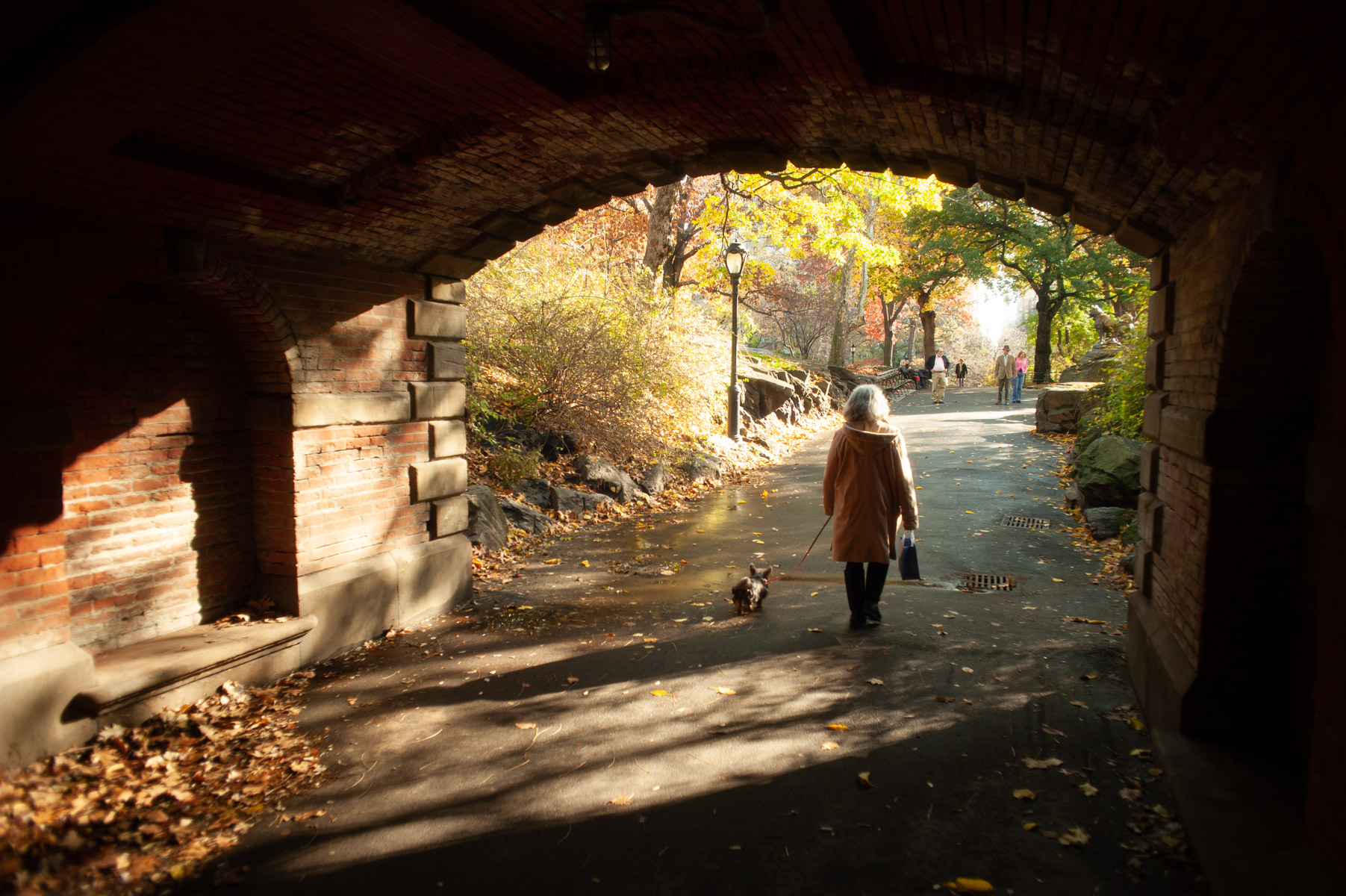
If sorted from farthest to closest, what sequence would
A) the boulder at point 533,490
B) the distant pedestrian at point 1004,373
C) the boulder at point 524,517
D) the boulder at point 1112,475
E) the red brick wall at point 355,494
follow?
the distant pedestrian at point 1004,373, the boulder at point 533,490, the boulder at point 524,517, the boulder at point 1112,475, the red brick wall at point 355,494

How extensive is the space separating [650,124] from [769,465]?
443 inches

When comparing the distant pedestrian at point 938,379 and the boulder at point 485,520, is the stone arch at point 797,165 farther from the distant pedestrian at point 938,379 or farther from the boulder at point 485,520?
the distant pedestrian at point 938,379

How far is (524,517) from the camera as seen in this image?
9.89 meters

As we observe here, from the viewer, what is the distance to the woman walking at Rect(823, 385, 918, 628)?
20.0 feet

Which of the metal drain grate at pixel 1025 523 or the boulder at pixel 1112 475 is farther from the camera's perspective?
the metal drain grate at pixel 1025 523

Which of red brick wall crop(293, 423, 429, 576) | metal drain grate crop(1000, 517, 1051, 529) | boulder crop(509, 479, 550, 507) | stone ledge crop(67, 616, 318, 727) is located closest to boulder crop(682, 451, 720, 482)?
boulder crop(509, 479, 550, 507)

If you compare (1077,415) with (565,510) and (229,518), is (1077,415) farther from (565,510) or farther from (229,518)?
(229,518)

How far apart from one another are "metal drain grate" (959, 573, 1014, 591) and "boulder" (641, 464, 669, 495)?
5552mm

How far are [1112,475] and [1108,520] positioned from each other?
0.90 metres

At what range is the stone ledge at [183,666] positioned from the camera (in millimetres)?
4379

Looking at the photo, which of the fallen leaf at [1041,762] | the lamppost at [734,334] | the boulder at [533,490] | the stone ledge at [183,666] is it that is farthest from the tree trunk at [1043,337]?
the stone ledge at [183,666]

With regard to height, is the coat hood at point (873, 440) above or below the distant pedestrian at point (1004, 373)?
below

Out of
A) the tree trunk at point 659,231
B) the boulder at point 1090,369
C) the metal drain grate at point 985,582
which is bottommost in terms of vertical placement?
the metal drain grate at point 985,582

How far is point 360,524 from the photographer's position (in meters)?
6.32
